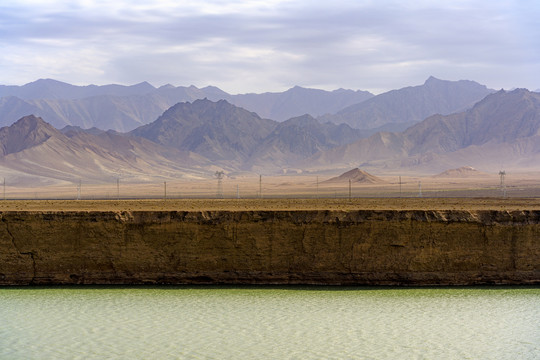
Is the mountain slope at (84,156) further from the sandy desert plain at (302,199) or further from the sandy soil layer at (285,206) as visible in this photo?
the sandy soil layer at (285,206)

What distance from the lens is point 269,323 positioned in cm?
1694

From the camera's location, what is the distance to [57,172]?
14100 centimetres

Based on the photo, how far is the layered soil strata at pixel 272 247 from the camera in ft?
69.0

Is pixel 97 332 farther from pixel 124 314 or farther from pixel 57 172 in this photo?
pixel 57 172

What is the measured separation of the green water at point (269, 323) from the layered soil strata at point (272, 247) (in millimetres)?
630

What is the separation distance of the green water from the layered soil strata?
0.63 m

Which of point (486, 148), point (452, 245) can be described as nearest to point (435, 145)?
point (486, 148)

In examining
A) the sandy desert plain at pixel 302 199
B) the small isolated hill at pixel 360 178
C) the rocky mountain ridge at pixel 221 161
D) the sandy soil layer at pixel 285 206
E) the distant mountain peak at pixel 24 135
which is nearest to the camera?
the sandy soil layer at pixel 285 206

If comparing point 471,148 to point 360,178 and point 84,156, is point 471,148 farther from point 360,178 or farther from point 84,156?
point 84,156

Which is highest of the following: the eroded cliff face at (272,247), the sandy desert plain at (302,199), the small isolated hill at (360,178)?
the small isolated hill at (360,178)

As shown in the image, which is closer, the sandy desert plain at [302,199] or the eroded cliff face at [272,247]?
the eroded cliff face at [272,247]

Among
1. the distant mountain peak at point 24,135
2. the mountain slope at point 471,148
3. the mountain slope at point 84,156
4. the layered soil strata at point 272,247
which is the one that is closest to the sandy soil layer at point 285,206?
the layered soil strata at point 272,247

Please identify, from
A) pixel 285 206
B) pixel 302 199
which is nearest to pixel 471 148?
pixel 302 199

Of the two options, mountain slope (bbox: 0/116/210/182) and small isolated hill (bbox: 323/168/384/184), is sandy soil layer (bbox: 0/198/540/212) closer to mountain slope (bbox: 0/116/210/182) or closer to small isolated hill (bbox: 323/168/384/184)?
small isolated hill (bbox: 323/168/384/184)
